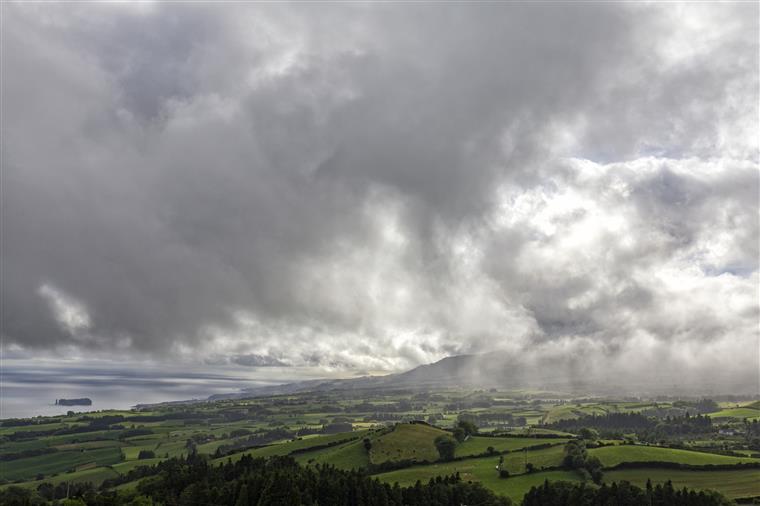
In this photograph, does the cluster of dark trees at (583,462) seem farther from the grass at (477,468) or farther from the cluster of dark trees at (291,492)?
the cluster of dark trees at (291,492)

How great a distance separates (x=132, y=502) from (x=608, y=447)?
15790 cm

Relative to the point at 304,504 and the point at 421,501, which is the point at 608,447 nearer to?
the point at 421,501

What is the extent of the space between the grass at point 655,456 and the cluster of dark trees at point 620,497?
112ft

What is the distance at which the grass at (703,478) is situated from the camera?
141 meters

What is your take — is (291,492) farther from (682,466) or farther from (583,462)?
(682,466)

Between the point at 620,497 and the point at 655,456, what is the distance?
5120cm

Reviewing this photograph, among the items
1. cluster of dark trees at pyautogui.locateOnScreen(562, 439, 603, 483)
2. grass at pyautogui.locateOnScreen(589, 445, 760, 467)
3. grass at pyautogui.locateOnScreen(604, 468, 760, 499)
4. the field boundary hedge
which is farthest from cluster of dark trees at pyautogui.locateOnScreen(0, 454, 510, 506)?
grass at pyautogui.locateOnScreen(589, 445, 760, 467)

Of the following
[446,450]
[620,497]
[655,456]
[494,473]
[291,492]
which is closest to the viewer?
[291,492]

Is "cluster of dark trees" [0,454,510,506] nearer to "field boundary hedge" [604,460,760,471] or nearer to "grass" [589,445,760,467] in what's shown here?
"field boundary hedge" [604,460,760,471]

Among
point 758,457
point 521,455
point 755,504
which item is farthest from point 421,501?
point 758,457

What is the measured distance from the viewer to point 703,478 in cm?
15200

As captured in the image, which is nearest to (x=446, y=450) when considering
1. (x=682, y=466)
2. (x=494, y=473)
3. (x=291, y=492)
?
(x=494, y=473)

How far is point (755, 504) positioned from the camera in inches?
4966

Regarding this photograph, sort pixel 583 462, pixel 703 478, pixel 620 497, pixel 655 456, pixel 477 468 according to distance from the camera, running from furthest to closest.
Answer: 1. pixel 477 468
2. pixel 655 456
3. pixel 583 462
4. pixel 703 478
5. pixel 620 497
